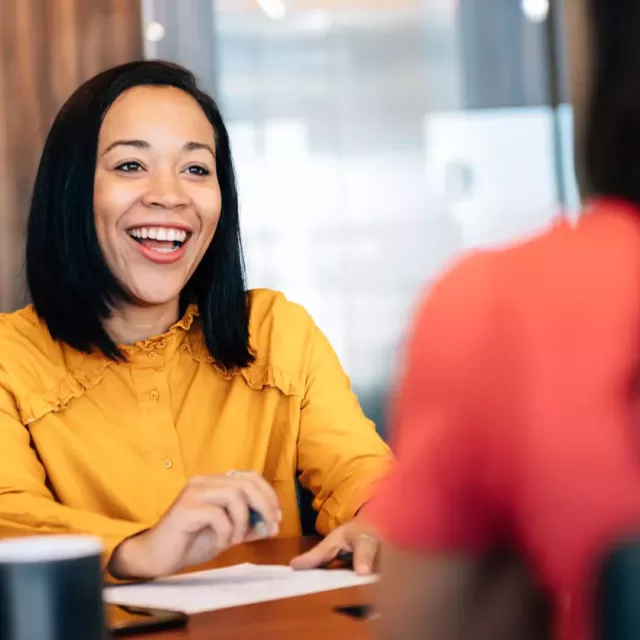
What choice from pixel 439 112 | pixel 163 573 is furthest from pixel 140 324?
pixel 439 112

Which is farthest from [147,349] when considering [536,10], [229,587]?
[536,10]

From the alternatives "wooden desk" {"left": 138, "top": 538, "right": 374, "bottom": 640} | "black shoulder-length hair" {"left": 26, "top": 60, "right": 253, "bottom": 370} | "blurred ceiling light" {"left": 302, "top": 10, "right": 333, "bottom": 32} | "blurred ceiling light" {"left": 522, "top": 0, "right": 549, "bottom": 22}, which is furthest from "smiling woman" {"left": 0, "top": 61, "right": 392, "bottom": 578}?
"blurred ceiling light" {"left": 522, "top": 0, "right": 549, "bottom": 22}

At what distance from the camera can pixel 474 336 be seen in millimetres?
355

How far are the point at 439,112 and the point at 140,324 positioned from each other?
7.27 feet

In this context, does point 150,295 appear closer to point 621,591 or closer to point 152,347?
point 152,347

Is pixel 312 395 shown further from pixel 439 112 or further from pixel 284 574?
pixel 439 112

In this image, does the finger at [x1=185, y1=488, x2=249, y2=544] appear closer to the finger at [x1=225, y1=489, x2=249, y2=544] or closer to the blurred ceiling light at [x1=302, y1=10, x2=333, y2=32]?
the finger at [x1=225, y1=489, x2=249, y2=544]

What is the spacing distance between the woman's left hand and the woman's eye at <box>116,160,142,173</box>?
2.40ft

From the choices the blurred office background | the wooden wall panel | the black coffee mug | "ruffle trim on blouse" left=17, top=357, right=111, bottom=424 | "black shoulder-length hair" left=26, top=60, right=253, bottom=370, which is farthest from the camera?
the blurred office background

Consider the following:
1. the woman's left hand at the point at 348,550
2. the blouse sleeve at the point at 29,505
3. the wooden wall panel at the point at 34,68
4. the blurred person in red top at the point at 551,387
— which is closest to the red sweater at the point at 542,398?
the blurred person in red top at the point at 551,387

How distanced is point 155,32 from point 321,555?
2.56 meters

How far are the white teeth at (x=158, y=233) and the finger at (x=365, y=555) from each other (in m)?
0.71

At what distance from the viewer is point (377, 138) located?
12.1 feet

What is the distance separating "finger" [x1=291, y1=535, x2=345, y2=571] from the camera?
4.04 feet
